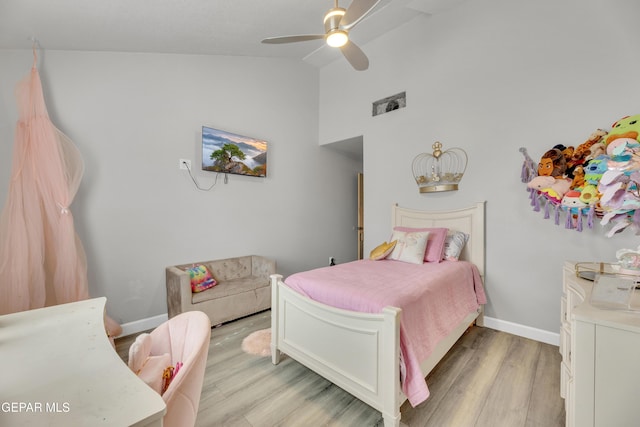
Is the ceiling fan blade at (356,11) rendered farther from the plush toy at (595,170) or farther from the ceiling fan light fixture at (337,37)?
the plush toy at (595,170)

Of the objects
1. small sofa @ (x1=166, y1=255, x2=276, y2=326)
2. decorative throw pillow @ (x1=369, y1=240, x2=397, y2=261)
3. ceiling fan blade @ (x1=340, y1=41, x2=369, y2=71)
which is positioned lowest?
small sofa @ (x1=166, y1=255, x2=276, y2=326)

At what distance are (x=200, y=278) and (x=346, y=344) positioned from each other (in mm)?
1883

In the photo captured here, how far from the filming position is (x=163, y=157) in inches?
109

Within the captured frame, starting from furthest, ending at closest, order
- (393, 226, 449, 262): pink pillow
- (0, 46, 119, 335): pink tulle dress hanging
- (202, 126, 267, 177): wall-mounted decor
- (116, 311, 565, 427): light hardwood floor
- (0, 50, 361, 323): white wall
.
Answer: (202, 126, 267, 177): wall-mounted decor → (393, 226, 449, 262): pink pillow → (0, 50, 361, 323): white wall → (0, 46, 119, 335): pink tulle dress hanging → (116, 311, 565, 427): light hardwood floor

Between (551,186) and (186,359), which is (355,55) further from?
(186,359)

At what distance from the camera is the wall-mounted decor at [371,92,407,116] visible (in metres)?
3.39

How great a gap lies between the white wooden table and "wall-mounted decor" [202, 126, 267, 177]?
2291mm

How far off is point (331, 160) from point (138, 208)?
298 centimetres

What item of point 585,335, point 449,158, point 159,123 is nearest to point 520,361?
point 585,335

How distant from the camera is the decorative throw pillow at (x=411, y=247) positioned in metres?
2.60

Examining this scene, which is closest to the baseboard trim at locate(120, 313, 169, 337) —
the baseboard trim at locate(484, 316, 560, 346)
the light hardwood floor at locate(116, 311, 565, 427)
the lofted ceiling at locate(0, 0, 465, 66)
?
the light hardwood floor at locate(116, 311, 565, 427)

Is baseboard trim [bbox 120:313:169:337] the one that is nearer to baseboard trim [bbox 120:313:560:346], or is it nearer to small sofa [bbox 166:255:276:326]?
baseboard trim [bbox 120:313:560:346]

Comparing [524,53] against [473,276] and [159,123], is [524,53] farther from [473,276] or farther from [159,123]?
[159,123]

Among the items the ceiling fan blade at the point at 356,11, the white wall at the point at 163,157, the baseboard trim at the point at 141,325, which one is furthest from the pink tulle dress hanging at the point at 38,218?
the ceiling fan blade at the point at 356,11
